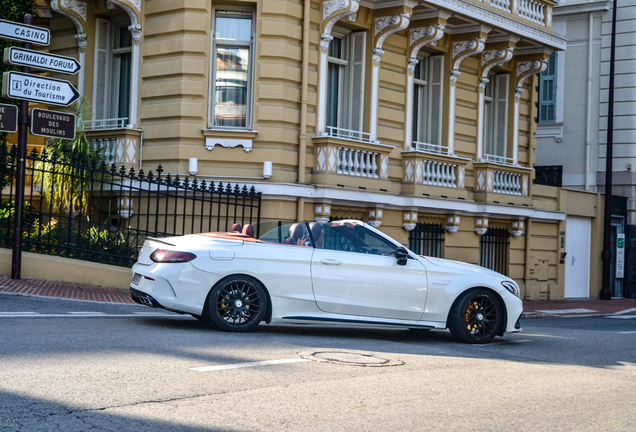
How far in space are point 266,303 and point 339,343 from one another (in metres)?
0.97

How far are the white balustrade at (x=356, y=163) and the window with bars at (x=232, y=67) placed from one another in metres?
2.04

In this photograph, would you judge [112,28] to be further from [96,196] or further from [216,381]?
[216,381]

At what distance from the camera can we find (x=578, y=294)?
2439cm

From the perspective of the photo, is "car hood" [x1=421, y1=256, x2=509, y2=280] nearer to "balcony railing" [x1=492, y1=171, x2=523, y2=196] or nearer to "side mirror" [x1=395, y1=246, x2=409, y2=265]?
"side mirror" [x1=395, y1=246, x2=409, y2=265]

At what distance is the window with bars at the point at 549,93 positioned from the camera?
26.6 m

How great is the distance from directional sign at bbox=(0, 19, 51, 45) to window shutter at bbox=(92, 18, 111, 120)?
4.80 metres

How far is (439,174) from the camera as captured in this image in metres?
19.0

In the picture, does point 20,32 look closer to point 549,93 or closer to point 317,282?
point 317,282

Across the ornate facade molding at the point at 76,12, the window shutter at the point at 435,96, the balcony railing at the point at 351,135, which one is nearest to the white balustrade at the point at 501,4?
the window shutter at the point at 435,96

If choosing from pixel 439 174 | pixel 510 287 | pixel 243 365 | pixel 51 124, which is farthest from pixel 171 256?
pixel 439 174

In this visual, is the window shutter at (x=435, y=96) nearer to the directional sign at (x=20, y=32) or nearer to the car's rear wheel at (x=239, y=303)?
the directional sign at (x=20, y=32)

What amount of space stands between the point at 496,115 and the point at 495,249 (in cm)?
377

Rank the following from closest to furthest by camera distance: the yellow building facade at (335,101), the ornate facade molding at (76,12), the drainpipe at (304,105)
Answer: the yellow building facade at (335,101)
the drainpipe at (304,105)
the ornate facade molding at (76,12)

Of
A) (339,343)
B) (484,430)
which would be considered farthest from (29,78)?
(484,430)
